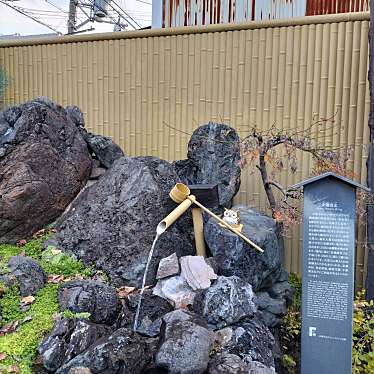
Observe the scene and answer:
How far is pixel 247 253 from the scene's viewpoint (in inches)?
204

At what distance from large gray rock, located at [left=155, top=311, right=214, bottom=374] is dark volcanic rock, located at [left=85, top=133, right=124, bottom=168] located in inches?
146

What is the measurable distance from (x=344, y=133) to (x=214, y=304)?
10.9 feet

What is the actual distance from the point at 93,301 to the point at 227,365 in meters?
1.59

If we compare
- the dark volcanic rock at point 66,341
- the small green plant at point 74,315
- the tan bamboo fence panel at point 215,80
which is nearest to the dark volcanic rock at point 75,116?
the tan bamboo fence panel at point 215,80

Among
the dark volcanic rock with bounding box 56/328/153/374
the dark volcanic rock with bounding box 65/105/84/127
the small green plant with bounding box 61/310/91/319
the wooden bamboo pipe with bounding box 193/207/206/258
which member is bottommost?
the dark volcanic rock with bounding box 56/328/153/374

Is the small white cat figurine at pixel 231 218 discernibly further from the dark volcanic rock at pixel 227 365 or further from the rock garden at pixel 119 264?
the dark volcanic rock at pixel 227 365

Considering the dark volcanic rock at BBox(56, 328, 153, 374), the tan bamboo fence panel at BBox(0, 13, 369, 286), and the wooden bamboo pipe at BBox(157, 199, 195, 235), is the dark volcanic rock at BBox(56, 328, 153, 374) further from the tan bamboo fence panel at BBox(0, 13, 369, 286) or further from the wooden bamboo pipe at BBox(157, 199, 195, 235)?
the tan bamboo fence panel at BBox(0, 13, 369, 286)

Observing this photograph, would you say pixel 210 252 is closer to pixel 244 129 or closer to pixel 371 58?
pixel 244 129

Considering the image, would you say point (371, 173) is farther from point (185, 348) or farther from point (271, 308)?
point (185, 348)

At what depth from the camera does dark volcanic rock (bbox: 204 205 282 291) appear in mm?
5152

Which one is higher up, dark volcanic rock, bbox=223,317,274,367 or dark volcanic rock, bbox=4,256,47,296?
dark volcanic rock, bbox=4,256,47,296

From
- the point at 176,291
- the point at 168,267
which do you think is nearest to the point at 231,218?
the point at 168,267

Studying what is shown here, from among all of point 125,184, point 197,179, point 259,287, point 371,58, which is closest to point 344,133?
point 371,58

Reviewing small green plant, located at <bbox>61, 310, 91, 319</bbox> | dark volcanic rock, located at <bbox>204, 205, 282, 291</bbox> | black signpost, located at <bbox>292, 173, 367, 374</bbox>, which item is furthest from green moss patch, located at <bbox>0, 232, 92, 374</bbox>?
black signpost, located at <bbox>292, 173, 367, 374</bbox>
